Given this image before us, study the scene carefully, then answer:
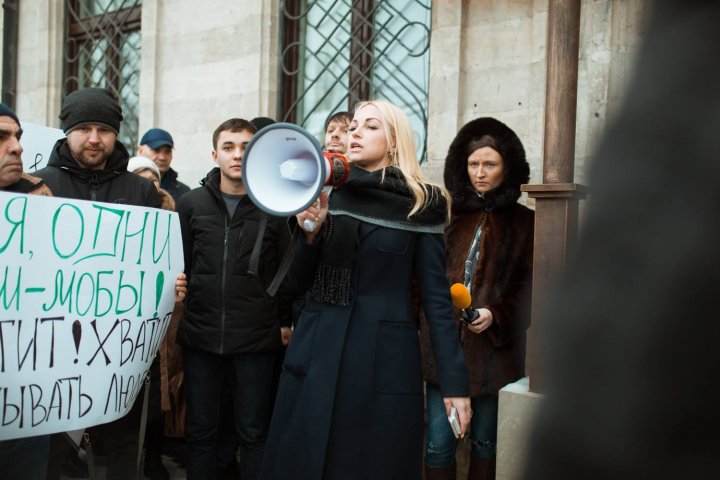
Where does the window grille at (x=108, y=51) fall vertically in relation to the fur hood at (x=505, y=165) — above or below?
above

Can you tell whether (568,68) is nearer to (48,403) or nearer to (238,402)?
(238,402)

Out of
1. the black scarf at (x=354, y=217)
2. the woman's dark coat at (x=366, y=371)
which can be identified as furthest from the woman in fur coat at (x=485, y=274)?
the black scarf at (x=354, y=217)

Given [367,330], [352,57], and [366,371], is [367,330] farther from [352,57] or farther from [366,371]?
[352,57]

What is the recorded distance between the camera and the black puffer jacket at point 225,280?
3260 millimetres

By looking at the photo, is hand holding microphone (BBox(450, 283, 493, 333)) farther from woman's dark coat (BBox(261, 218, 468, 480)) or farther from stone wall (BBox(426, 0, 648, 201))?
stone wall (BBox(426, 0, 648, 201))

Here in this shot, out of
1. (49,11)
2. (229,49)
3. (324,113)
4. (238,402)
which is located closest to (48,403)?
(238,402)

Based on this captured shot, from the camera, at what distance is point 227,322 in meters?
3.25

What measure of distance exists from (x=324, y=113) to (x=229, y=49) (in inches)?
40.9

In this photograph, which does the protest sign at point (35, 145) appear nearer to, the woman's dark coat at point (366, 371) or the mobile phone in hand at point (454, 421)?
the woman's dark coat at point (366, 371)

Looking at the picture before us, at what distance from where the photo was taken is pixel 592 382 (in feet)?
1.91

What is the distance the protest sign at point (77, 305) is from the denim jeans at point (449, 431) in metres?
1.25

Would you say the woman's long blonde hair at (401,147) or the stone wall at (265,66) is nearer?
the woman's long blonde hair at (401,147)

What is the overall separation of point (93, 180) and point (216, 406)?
1167 millimetres

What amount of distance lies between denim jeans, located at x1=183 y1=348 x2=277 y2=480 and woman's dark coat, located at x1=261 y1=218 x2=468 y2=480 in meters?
0.74
